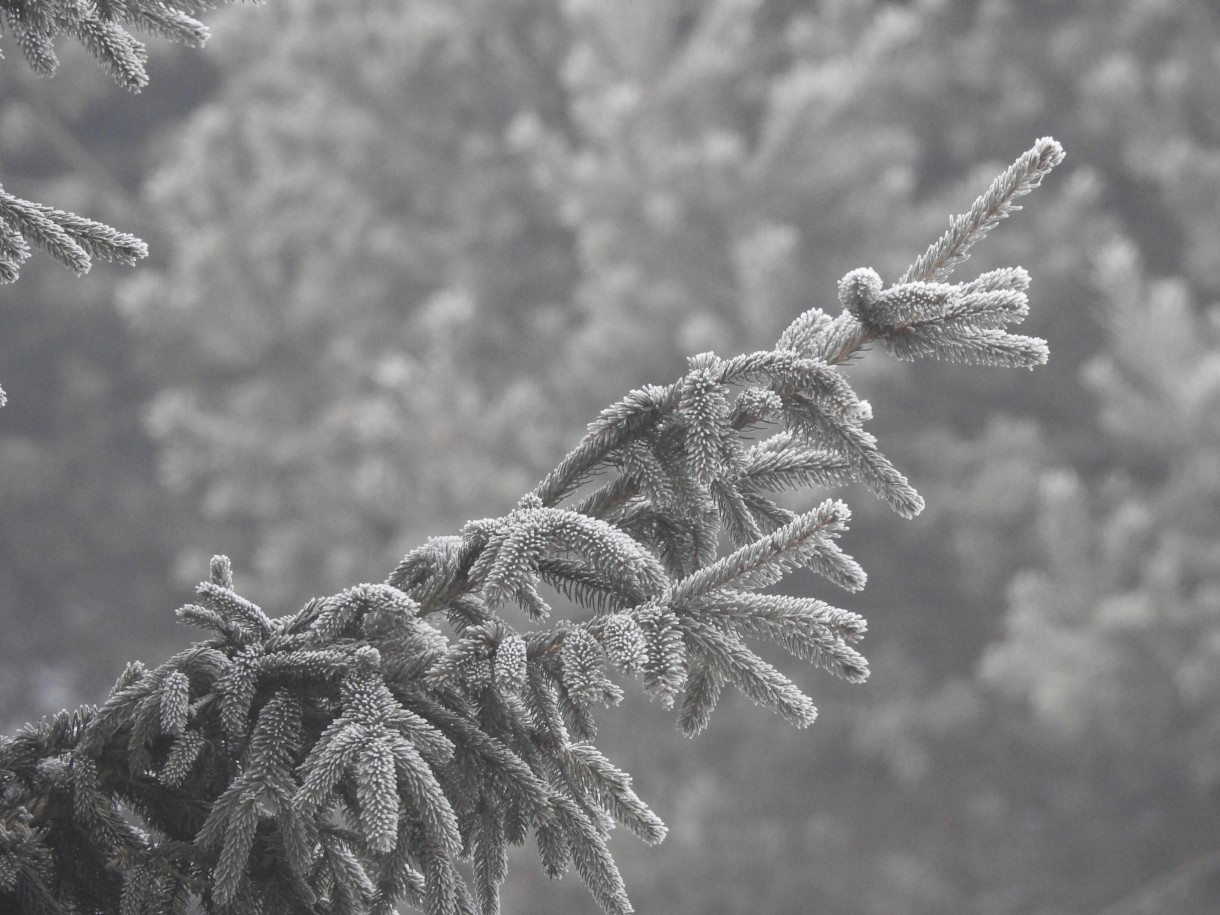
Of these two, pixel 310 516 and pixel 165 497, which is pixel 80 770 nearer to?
pixel 310 516

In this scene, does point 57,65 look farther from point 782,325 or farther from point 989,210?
point 782,325

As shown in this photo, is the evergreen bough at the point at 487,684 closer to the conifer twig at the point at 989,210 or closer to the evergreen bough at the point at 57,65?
the conifer twig at the point at 989,210

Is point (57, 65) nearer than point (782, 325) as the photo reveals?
Yes

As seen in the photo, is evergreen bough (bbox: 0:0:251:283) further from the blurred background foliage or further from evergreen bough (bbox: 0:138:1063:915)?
the blurred background foliage

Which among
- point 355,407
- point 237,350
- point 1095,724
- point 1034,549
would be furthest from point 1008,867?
point 237,350

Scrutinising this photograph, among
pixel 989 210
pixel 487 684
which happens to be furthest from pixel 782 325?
pixel 487 684

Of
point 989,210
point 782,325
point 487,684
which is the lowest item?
point 487,684

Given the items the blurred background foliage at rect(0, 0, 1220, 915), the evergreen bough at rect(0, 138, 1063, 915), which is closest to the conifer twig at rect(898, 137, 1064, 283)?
the evergreen bough at rect(0, 138, 1063, 915)
